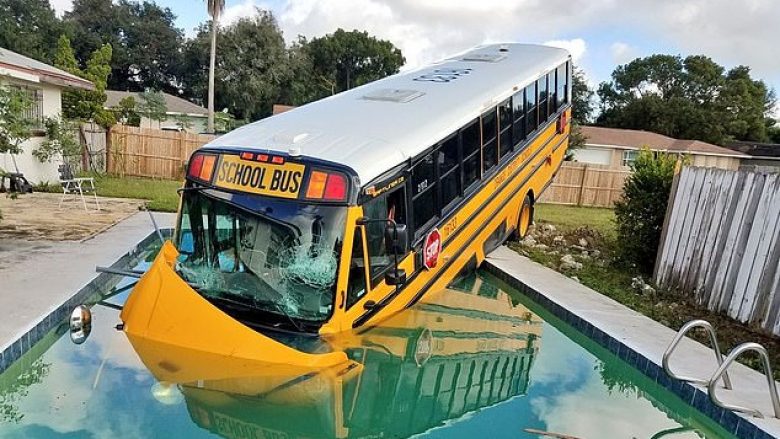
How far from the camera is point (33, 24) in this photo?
162ft

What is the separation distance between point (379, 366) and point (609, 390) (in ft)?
7.47

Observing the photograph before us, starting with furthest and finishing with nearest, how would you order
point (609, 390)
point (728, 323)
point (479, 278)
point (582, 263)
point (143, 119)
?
point (143, 119)
point (582, 263)
point (479, 278)
point (728, 323)
point (609, 390)

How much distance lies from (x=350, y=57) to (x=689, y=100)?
30889mm

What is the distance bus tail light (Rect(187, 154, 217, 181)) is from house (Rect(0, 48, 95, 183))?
10.8 metres

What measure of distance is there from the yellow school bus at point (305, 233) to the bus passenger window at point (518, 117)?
7.70 ft

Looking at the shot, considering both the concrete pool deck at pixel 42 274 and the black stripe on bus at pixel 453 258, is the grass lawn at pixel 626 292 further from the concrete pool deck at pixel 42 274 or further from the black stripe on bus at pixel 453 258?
the concrete pool deck at pixel 42 274

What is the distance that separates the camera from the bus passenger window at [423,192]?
22.0ft

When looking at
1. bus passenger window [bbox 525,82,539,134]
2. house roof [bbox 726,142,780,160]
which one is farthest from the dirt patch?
house roof [bbox 726,142,780,160]

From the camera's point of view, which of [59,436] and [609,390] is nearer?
[59,436]

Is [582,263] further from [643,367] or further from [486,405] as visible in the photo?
[486,405]

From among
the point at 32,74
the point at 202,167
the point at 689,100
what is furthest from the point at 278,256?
the point at 689,100

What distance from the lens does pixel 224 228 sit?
5613mm

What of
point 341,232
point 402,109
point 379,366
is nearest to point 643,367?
point 379,366

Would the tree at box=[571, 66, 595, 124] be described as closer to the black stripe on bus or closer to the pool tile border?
the black stripe on bus
